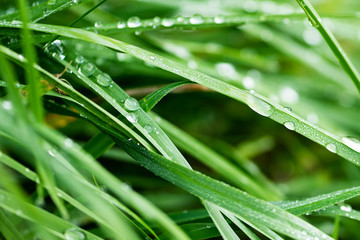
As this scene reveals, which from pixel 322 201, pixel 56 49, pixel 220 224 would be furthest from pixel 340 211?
pixel 56 49

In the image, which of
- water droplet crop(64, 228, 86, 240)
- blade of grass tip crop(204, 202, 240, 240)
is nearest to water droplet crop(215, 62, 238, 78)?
blade of grass tip crop(204, 202, 240, 240)

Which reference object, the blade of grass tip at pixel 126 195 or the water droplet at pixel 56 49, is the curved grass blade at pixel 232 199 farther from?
the water droplet at pixel 56 49

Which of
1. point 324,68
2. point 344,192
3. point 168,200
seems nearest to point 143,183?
point 168,200

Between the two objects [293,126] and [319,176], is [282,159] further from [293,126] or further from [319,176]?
[293,126]

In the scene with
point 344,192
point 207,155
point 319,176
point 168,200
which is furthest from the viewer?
point 319,176

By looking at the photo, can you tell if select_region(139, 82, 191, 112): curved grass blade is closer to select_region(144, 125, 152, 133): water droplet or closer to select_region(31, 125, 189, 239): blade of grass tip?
select_region(144, 125, 152, 133): water droplet

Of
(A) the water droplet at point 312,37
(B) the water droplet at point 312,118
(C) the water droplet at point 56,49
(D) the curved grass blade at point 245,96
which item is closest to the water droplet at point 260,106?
(D) the curved grass blade at point 245,96

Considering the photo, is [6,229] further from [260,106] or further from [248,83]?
[248,83]

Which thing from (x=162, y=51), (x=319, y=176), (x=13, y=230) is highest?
(x=162, y=51)

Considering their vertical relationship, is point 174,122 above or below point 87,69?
above
